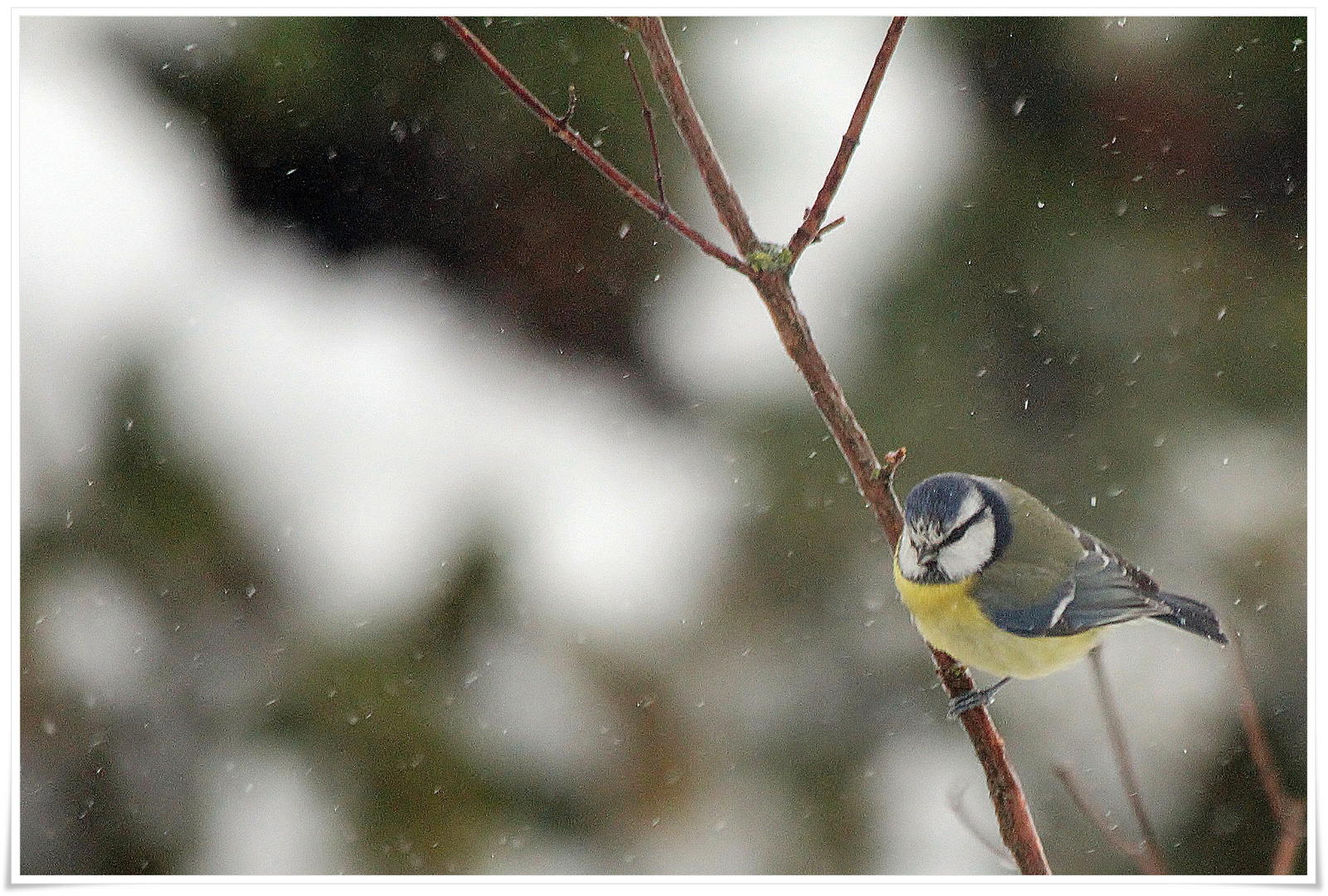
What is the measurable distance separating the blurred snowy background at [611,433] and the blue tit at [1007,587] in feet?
1.52

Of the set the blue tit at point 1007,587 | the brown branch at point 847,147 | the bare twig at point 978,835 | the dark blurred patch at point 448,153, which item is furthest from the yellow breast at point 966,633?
the dark blurred patch at point 448,153

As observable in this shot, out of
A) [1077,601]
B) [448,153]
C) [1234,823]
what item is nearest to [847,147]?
[1077,601]

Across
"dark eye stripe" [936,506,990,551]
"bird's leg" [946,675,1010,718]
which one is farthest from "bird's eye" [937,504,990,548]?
"bird's leg" [946,675,1010,718]

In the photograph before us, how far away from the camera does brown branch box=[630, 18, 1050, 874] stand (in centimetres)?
63

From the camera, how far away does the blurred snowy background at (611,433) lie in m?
1.28

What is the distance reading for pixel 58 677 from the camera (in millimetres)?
1208

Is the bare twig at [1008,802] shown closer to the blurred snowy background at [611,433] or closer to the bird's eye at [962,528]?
the bird's eye at [962,528]

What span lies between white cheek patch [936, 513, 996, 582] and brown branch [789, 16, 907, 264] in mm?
273

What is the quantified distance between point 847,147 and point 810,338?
0.11m

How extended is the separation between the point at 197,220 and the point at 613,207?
0.56 metres

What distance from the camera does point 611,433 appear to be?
157cm

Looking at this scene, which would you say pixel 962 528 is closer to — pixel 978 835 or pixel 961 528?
pixel 961 528

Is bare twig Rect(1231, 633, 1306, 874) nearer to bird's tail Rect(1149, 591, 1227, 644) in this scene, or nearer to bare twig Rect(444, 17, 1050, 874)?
bird's tail Rect(1149, 591, 1227, 644)
